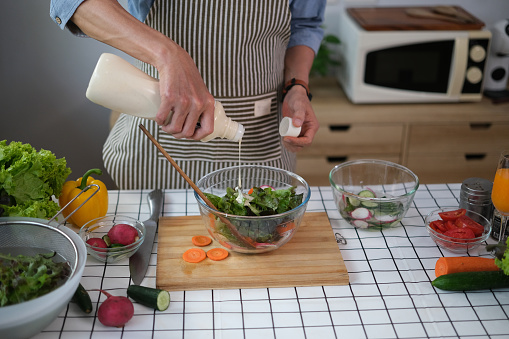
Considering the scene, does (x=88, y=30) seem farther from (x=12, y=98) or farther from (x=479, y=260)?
(x=12, y=98)

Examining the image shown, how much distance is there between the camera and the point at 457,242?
120 centimetres

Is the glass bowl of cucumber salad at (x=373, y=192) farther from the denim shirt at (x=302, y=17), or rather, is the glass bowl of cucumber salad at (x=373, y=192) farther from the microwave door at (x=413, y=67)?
the microwave door at (x=413, y=67)

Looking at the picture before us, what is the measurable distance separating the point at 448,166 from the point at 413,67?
0.54 meters

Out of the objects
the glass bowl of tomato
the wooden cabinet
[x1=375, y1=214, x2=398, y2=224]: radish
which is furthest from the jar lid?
the wooden cabinet

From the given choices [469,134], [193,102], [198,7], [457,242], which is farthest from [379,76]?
[193,102]

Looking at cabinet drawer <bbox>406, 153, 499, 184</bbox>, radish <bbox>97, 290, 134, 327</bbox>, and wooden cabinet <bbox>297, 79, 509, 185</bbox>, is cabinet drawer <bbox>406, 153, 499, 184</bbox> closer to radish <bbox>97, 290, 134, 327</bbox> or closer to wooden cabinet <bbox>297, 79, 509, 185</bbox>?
wooden cabinet <bbox>297, 79, 509, 185</bbox>

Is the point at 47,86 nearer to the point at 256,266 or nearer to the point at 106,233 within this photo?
the point at 106,233

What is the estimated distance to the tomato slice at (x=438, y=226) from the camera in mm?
1235

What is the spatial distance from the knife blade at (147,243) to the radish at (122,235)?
1.5 inches

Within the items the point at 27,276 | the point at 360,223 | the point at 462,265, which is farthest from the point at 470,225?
the point at 27,276

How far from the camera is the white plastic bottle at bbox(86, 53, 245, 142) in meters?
1.05

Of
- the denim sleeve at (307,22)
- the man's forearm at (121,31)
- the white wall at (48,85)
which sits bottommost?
the white wall at (48,85)

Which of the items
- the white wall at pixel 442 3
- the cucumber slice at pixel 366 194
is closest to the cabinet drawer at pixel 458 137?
the white wall at pixel 442 3

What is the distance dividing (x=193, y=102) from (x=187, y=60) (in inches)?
3.8
